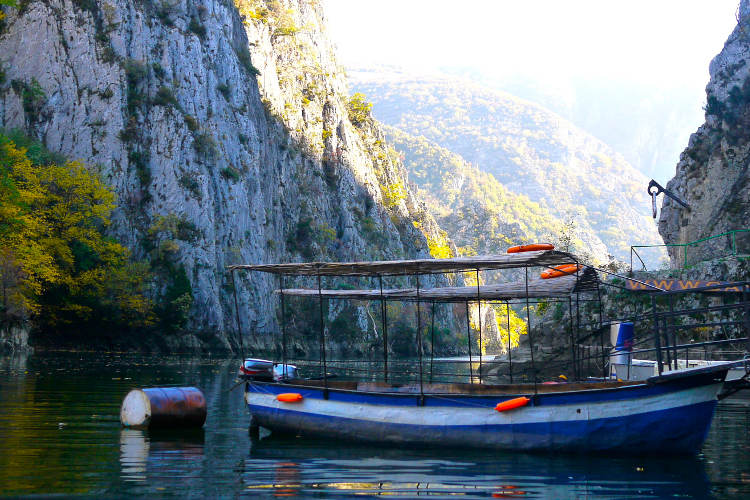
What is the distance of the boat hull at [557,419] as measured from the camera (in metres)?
13.9

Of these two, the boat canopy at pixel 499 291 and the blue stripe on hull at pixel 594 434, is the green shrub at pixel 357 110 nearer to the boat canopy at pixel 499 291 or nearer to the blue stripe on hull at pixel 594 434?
the boat canopy at pixel 499 291

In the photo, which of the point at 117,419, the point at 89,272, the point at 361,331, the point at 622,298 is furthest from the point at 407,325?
the point at 117,419

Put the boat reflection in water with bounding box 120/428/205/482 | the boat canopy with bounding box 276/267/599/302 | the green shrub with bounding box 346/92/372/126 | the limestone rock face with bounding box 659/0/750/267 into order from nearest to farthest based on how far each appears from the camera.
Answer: the boat reflection in water with bounding box 120/428/205/482 → the boat canopy with bounding box 276/267/599/302 → the limestone rock face with bounding box 659/0/750/267 → the green shrub with bounding box 346/92/372/126

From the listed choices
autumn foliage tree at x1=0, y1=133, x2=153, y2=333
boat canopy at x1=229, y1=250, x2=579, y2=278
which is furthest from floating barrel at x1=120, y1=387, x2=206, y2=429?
autumn foliage tree at x1=0, y1=133, x2=153, y2=333

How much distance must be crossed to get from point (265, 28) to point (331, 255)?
32.1m

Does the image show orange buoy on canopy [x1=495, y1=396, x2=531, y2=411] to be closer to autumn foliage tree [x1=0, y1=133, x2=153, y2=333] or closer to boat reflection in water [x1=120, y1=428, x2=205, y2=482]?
boat reflection in water [x1=120, y1=428, x2=205, y2=482]

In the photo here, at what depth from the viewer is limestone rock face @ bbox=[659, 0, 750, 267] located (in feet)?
139

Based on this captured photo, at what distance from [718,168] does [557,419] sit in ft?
120

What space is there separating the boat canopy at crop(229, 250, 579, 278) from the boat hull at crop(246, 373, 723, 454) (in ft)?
8.60

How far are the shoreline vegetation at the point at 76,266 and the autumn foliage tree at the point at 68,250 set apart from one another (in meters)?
0.07

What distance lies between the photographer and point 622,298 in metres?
38.0

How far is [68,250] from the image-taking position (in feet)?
174

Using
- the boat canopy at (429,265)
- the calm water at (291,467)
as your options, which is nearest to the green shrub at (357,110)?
the boat canopy at (429,265)

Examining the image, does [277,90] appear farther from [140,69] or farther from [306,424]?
[306,424]
